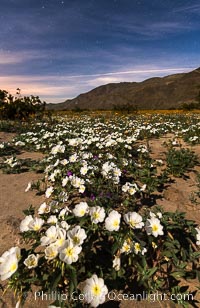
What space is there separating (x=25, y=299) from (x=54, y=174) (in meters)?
1.97

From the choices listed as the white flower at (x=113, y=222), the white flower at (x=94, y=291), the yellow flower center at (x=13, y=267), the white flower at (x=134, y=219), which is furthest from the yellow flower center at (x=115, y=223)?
the yellow flower center at (x=13, y=267)

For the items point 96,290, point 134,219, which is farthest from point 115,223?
point 96,290

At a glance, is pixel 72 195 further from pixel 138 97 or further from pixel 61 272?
pixel 138 97

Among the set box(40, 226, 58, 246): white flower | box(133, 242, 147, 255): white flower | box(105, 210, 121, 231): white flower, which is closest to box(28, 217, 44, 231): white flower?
box(40, 226, 58, 246): white flower

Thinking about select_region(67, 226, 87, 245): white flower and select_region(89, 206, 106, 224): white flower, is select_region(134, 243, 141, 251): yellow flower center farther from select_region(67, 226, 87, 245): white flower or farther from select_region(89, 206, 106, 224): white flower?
select_region(67, 226, 87, 245): white flower

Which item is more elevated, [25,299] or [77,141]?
[77,141]

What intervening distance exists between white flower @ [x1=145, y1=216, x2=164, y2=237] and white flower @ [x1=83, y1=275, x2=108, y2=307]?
62 centimetres

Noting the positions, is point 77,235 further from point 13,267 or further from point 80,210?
point 13,267

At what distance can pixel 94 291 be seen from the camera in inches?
66.7

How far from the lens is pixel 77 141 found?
5.78m

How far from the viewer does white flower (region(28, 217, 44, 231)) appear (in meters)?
2.10

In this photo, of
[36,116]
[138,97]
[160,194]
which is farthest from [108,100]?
[160,194]

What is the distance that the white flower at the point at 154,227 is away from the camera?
2080 millimetres

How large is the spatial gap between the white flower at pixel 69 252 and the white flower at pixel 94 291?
187mm
